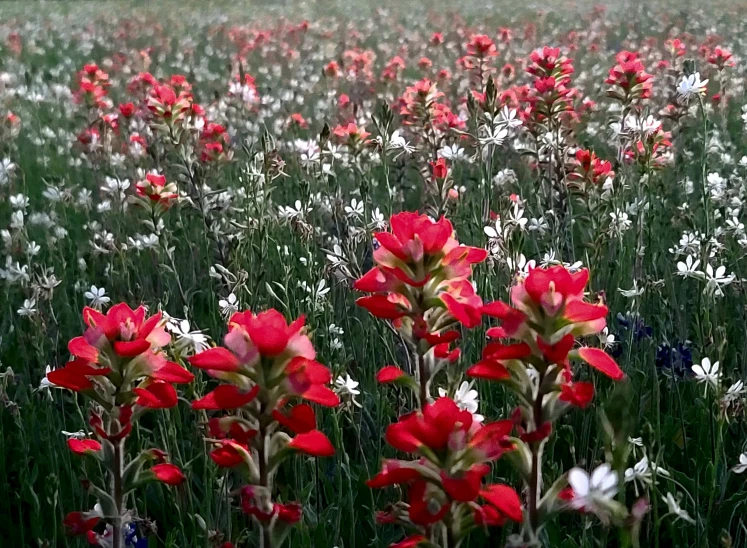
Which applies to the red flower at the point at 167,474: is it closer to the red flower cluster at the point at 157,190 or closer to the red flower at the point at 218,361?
the red flower at the point at 218,361

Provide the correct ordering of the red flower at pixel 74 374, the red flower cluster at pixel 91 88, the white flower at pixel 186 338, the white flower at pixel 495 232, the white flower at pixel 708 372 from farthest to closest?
the red flower cluster at pixel 91 88, the white flower at pixel 495 232, the white flower at pixel 708 372, the white flower at pixel 186 338, the red flower at pixel 74 374

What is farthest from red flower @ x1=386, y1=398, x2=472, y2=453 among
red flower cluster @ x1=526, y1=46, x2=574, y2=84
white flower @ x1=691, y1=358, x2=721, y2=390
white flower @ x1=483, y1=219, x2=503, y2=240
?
red flower cluster @ x1=526, y1=46, x2=574, y2=84

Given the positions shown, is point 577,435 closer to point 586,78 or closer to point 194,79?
point 586,78

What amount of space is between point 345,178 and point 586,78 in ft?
13.6

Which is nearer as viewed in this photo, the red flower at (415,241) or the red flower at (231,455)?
the red flower at (231,455)

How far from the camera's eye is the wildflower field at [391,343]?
42.0 inches

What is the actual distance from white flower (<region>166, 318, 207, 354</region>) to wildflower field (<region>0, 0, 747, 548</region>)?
0.06ft

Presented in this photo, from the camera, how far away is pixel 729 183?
4305 millimetres

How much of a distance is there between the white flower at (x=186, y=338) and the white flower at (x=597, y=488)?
105 centimetres

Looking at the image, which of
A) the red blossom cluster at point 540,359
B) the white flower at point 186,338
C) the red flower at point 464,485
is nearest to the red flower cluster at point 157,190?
the white flower at point 186,338

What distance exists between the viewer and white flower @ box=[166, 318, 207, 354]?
180 centimetres

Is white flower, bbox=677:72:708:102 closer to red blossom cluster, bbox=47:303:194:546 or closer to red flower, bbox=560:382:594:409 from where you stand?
red flower, bbox=560:382:594:409

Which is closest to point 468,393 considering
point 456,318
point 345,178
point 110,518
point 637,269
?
point 456,318

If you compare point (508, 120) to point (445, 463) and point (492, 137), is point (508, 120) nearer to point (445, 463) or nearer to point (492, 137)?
point (492, 137)
